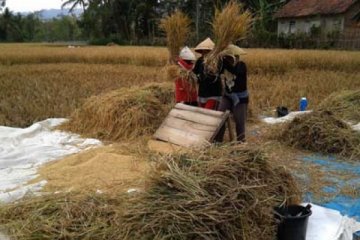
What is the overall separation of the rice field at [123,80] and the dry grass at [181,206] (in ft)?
13.5

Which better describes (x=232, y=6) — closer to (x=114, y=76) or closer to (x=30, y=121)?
(x=30, y=121)

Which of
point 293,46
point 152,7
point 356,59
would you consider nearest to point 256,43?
point 293,46

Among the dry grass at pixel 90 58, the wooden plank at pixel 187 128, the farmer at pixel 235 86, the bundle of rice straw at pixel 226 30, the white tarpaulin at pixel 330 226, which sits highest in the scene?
the bundle of rice straw at pixel 226 30

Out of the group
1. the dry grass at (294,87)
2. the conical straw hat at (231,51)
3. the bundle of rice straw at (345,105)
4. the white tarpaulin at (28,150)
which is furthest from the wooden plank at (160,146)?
the dry grass at (294,87)

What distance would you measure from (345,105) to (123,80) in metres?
6.50

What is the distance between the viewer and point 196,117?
17.7ft

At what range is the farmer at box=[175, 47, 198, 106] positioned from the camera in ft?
18.0

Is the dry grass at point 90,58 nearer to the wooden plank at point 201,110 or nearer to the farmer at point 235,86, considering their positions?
the wooden plank at point 201,110

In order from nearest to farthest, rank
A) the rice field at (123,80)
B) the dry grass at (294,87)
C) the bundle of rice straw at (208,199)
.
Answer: the bundle of rice straw at (208,199) < the rice field at (123,80) < the dry grass at (294,87)

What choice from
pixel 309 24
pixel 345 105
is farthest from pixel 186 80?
pixel 309 24

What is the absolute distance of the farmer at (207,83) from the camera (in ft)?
17.1

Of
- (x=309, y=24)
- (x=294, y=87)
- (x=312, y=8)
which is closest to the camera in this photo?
(x=294, y=87)

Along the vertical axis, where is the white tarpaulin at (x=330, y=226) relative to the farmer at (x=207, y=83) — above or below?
below

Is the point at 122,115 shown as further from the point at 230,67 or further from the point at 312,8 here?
the point at 312,8
